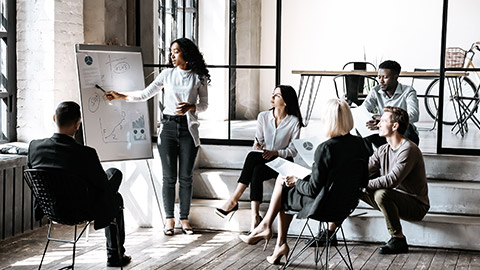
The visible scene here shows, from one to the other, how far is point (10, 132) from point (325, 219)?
317cm

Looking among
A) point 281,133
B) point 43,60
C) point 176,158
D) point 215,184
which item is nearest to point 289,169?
point 281,133

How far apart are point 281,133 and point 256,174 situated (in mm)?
418

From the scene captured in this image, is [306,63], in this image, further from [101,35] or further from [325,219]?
[325,219]

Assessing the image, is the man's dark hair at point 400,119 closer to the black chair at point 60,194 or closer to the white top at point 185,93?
the white top at point 185,93

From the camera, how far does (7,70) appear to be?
625 centimetres

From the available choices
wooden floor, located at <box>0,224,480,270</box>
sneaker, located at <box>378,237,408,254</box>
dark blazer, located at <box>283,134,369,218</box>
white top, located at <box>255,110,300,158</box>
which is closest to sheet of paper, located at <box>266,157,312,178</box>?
dark blazer, located at <box>283,134,369,218</box>

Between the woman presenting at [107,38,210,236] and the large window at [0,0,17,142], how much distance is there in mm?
1094

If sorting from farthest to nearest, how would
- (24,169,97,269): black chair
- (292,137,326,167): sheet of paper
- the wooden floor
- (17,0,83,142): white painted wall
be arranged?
(17,0,83,142): white painted wall < (292,137,326,167): sheet of paper < the wooden floor < (24,169,97,269): black chair

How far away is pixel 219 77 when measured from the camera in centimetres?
708

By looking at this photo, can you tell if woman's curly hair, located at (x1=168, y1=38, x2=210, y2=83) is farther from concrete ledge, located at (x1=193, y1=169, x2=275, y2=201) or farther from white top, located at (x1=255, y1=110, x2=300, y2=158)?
concrete ledge, located at (x1=193, y1=169, x2=275, y2=201)

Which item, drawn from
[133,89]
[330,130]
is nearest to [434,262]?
[330,130]

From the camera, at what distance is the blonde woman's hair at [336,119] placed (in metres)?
4.56

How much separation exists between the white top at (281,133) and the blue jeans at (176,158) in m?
0.61

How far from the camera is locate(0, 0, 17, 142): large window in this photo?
622 centimetres
